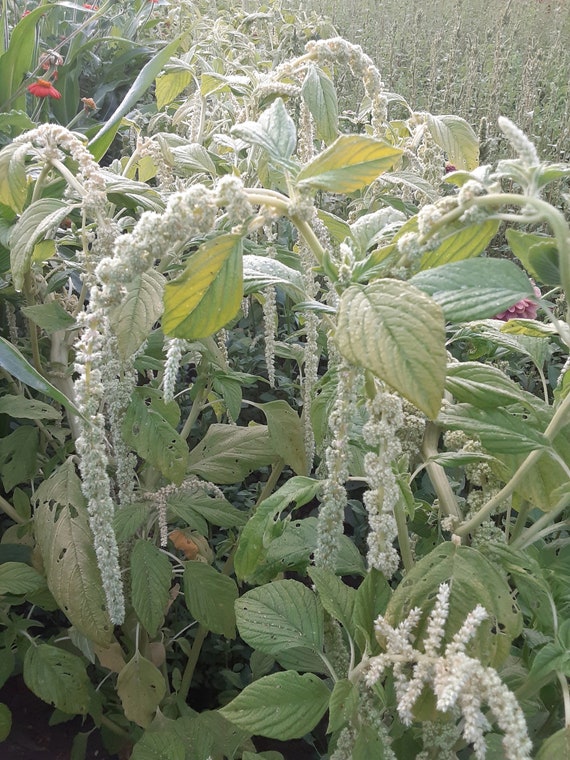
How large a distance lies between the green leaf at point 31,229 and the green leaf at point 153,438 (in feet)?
0.78

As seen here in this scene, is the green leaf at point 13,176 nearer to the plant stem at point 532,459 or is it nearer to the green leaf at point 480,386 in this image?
the green leaf at point 480,386

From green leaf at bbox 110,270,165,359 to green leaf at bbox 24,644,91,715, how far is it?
646 millimetres

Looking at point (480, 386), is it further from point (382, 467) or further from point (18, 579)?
point (18, 579)

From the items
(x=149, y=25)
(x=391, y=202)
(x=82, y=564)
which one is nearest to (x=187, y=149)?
(x=391, y=202)

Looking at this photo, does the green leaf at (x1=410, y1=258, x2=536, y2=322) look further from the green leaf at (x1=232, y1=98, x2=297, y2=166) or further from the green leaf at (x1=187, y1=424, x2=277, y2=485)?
the green leaf at (x1=187, y1=424, x2=277, y2=485)

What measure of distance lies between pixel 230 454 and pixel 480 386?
0.57 metres

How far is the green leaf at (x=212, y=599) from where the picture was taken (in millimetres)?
1109

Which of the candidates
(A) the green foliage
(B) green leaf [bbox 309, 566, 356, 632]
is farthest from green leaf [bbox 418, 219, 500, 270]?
(B) green leaf [bbox 309, 566, 356, 632]

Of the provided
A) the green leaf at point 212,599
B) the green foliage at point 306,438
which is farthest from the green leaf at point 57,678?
the green leaf at point 212,599

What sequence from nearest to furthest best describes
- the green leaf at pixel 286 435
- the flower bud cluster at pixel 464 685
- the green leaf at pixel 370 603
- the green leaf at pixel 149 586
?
the flower bud cluster at pixel 464 685 → the green leaf at pixel 370 603 → the green leaf at pixel 149 586 → the green leaf at pixel 286 435

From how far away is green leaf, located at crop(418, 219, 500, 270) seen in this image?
0.67 meters

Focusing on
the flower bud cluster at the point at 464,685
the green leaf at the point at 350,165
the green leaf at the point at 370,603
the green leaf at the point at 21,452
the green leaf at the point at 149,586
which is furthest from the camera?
the green leaf at the point at 21,452

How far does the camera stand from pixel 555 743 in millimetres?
678

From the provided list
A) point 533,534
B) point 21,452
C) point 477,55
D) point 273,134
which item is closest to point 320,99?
point 273,134
